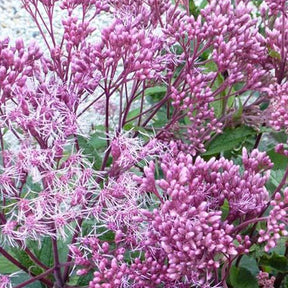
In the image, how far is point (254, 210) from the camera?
985 millimetres

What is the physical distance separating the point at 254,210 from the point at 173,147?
0.71 feet

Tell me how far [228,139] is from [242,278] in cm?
33

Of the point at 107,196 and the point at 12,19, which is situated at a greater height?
the point at 107,196

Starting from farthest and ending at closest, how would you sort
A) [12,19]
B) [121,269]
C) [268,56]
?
[12,19] → [268,56] → [121,269]

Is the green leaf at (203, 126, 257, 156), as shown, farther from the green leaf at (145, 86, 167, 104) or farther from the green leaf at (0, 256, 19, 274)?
the green leaf at (0, 256, 19, 274)

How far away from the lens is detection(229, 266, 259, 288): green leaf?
118 centimetres

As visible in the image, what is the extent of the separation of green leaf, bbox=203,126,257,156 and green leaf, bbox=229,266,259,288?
28 centimetres

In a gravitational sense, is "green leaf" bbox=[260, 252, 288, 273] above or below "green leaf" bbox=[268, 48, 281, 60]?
below

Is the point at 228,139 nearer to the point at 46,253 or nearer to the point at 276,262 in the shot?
the point at 276,262

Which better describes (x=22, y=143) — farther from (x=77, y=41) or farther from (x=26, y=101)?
(x=77, y=41)

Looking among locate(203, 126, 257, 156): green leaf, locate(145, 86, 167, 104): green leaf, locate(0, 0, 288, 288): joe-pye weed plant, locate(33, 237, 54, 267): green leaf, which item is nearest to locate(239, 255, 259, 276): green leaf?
locate(0, 0, 288, 288): joe-pye weed plant

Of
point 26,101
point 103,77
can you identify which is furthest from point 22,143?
point 103,77

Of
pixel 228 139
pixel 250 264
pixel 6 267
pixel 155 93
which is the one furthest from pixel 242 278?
pixel 155 93

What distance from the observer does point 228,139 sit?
53.7 inches
